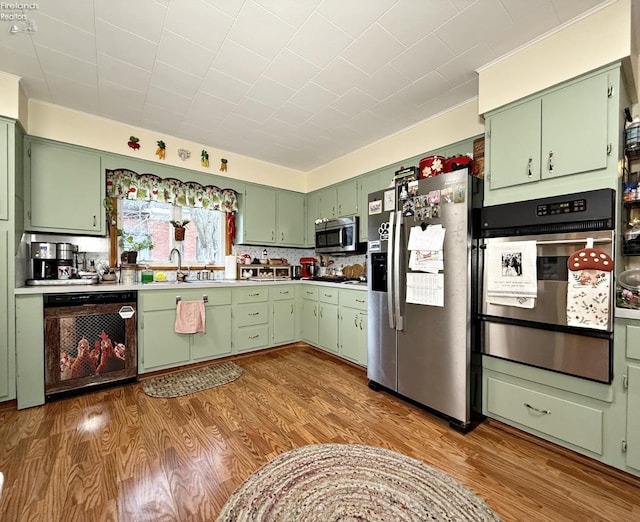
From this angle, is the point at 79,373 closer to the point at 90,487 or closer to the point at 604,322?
the point at 90,487

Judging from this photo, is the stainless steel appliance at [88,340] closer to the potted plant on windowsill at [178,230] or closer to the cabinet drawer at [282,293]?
the potted plant on windowsill at [178,230]

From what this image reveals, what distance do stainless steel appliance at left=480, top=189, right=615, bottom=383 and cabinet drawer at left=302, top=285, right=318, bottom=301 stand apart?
2.13m

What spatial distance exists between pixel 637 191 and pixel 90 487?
138 inches

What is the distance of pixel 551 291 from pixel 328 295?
2263 millimetres

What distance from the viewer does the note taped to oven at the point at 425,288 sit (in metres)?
2.17

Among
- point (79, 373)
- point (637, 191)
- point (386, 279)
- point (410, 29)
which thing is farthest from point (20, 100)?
point (637, 191)

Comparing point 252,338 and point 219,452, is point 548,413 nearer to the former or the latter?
point 219,452

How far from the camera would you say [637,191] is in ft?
5.77

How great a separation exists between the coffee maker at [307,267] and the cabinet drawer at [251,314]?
2.97 ft

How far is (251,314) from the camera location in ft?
12.1

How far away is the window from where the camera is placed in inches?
137

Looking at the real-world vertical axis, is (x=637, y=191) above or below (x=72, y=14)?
below

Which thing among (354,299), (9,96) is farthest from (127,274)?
(354,299)

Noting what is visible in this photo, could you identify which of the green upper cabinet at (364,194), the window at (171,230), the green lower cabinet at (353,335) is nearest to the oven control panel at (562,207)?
the green lower cabinet at (353,335)
